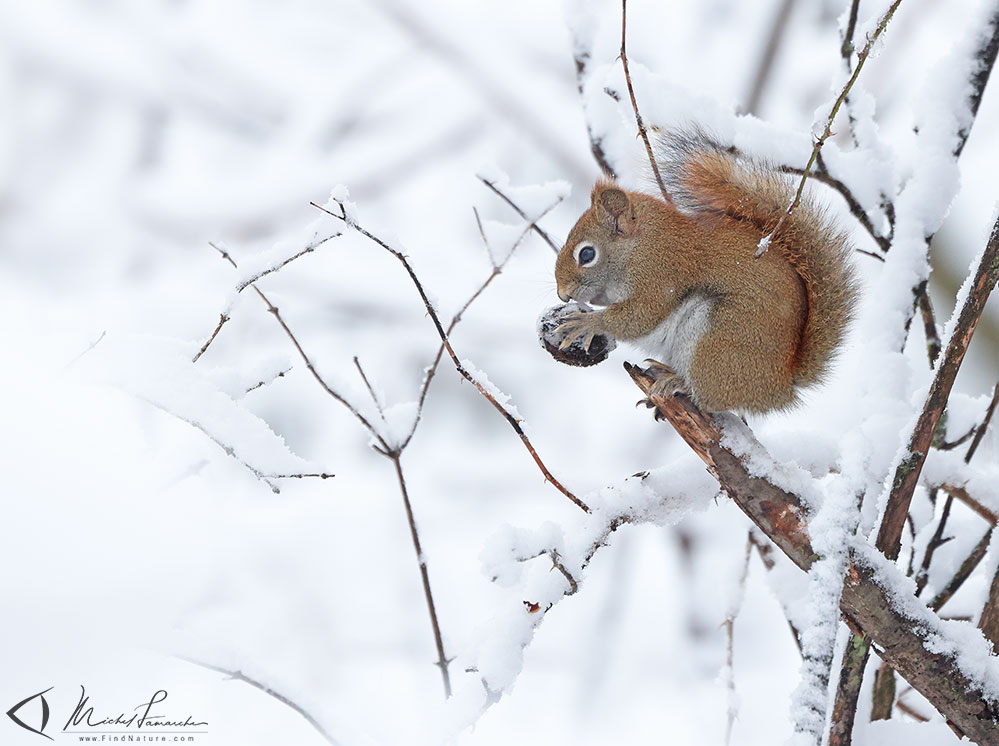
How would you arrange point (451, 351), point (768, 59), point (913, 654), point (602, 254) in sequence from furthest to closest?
point (768, 59) → point (602, 254) → point (451, 351) → point (913, 654)

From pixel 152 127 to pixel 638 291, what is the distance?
266 cm

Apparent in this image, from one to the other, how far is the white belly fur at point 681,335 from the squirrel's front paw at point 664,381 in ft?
0.04

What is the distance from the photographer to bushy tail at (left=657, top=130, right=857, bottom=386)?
177 cm

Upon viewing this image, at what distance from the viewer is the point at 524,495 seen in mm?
3941

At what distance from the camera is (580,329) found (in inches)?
74.6

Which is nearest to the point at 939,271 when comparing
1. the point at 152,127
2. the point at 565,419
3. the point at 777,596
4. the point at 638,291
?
the point at 638,291

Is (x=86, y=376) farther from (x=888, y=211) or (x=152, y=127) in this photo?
(x=152, y=127)

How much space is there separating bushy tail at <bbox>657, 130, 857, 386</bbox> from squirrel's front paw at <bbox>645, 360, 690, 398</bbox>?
23 cm

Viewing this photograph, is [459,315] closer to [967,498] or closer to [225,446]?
[225,446]

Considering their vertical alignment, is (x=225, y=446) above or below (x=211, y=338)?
below

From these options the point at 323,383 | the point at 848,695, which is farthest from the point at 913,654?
the point at 323,383

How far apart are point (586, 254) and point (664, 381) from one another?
422mm

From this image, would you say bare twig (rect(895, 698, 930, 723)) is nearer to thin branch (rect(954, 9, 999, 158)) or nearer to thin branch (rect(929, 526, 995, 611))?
thin branch (rect(929, 526, 995, 611))

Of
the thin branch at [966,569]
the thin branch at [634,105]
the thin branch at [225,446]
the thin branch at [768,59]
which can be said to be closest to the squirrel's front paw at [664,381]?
the thin branch at [634,105]
